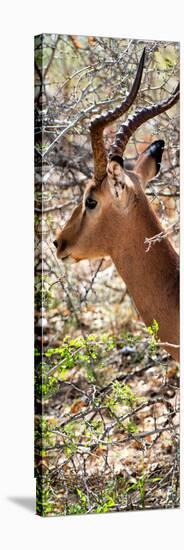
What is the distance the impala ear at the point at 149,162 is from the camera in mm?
7570

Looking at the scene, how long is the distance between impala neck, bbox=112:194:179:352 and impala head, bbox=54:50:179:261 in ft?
0.14

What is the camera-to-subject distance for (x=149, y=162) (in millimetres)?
7613

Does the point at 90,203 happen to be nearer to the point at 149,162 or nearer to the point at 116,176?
the point at 116,176

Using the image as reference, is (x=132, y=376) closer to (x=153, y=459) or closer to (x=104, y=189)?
(x=153, y=459)

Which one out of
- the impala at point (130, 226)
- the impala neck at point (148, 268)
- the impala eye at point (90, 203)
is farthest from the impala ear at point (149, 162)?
the impala eye at point (90, 203)

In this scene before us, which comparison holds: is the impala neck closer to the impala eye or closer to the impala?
the impala

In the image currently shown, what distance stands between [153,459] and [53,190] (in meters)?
1.60

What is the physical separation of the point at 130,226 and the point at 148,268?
0.85 feet

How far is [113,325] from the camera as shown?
7.39 metres

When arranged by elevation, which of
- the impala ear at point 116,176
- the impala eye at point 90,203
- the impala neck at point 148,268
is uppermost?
the impala ear at point 116,176

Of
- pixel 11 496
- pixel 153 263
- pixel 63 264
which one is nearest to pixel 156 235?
pixel 153 263

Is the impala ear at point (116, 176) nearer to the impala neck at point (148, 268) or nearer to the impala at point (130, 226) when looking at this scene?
the impala at point (130, 226)

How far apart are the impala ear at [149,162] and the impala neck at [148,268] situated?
4.6 inches

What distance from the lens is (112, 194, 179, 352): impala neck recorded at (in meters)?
7.54
